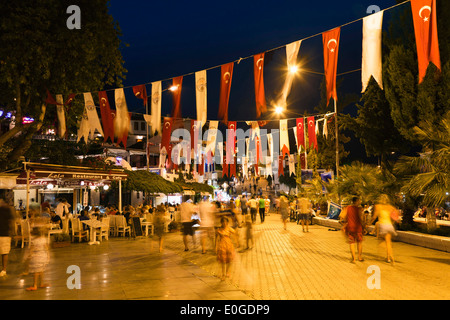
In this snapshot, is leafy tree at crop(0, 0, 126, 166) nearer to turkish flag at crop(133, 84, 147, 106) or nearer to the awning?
the awning

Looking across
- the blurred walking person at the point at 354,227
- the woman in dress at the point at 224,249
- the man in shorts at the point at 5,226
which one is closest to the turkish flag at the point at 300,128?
the blurred walking person at the point at 354,227

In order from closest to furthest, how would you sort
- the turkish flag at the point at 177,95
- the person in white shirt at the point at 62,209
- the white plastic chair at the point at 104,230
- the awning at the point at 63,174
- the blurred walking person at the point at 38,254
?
the blurred walking person at the point at 38,254 → the turkish flag at the point at 177,95 → the awning at the point at 63,174 → the white plastic chair at the point at 104,230 → the person in white shirt at the point at 62,209

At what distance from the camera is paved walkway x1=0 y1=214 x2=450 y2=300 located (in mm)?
7219

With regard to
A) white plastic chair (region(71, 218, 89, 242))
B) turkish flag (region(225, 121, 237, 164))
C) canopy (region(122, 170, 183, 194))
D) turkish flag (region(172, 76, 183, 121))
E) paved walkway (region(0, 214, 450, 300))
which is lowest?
paved walkway (region(0, 214, 450, 300))

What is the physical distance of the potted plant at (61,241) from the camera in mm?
14734

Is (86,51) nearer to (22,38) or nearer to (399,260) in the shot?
(22,38)

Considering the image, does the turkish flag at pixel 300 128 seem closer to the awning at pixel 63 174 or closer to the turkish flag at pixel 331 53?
the awning at pixel 63 174

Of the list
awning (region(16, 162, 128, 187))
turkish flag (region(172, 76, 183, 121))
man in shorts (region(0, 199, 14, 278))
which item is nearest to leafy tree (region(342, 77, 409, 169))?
turkish flag (region(172, 76, 183, 121))

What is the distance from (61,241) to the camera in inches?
587

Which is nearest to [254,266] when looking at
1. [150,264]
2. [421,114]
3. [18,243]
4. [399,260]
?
[150,264]

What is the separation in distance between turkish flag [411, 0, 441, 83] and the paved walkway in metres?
4.98

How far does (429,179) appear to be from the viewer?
11.6 m

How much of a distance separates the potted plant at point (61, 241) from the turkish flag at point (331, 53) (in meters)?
10.9
